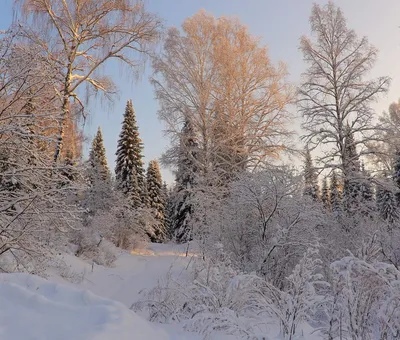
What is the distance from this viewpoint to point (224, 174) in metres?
13.8

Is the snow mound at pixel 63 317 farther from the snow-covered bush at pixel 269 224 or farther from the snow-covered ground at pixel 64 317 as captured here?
the snow-covered bush at pixel 269 224

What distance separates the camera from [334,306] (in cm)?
258

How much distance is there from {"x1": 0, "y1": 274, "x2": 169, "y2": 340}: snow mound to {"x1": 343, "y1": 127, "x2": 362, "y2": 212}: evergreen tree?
9.85 meters

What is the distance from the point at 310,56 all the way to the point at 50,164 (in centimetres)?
1056

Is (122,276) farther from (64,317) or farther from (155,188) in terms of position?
(155,188)

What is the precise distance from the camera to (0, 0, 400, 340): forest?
3174 mm

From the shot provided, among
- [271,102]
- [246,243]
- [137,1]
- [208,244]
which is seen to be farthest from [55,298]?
[271,102]

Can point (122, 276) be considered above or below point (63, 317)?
below

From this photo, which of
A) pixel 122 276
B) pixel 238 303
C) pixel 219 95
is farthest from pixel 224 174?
pixel 238 303

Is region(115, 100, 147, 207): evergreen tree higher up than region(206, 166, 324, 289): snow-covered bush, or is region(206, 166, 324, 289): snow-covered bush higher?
region(115, 100, 147, 207): evergreen tree

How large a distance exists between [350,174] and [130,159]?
19.1 metres

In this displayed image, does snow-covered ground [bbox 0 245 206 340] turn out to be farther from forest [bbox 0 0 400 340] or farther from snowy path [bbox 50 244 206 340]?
snowy path [bbox 50 244 206 340]

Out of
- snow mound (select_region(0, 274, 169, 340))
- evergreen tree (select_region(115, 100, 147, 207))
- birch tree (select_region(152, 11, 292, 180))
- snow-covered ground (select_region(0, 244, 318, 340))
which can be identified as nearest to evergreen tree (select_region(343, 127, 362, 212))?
birch tree (select_region(152, 11, 292, 180))

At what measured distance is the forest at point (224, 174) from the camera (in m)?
3.17
